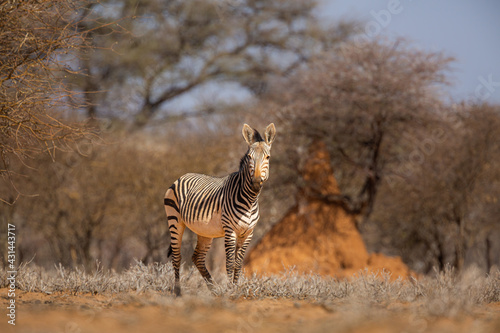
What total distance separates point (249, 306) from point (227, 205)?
1683 millimetres

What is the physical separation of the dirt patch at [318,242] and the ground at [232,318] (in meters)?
5.53

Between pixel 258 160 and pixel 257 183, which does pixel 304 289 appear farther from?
pixel 258 160

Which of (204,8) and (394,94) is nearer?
(394,94)

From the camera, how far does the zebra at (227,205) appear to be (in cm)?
731

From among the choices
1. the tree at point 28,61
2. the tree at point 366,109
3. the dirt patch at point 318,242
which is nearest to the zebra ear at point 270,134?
the tree at point 28,61

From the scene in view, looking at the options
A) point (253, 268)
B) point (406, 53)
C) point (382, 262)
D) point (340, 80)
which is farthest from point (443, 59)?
point (253, 268)

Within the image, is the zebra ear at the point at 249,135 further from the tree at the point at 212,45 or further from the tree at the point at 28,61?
the tree at the point at 212,45

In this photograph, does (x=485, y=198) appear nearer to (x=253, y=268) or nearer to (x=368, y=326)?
(x=253, y=268)

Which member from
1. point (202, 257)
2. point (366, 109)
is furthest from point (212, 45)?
point (202, 257)

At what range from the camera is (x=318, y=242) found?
12.6m

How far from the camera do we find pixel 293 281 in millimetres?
7969

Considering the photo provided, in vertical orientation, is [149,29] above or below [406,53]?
above

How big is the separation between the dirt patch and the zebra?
3872 mm

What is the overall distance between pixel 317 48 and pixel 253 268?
15.2m
